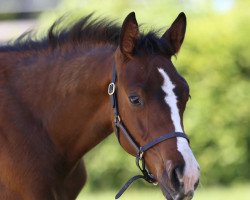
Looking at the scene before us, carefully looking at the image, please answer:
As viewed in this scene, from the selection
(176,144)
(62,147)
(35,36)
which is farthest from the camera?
(35,36)

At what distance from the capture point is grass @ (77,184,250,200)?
1177cm

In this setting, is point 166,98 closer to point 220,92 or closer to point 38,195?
point 38,195

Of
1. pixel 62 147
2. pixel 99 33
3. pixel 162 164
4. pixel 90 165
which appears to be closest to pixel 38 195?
pixel 62 147

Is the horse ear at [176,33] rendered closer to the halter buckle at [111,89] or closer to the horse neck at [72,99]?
the horse neck at [72,99]

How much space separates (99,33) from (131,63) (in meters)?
0.49

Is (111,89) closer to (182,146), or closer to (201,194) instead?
(182,146)

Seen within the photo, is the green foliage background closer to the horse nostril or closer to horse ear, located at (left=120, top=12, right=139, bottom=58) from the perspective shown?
horse ear, located at (left=120, top=12, right=139, bottom=58)

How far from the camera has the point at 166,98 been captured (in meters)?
5.19

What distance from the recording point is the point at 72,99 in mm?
5629

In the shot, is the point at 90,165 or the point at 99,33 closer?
the point at 99,33

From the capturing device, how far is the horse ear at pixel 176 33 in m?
5.65

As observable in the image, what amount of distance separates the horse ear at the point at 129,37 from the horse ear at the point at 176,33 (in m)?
0.29

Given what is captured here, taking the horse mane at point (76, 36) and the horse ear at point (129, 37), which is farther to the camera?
the horse mane at point (76, 36)

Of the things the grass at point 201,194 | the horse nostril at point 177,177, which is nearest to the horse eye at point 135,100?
the horse nostril at point 177,177
